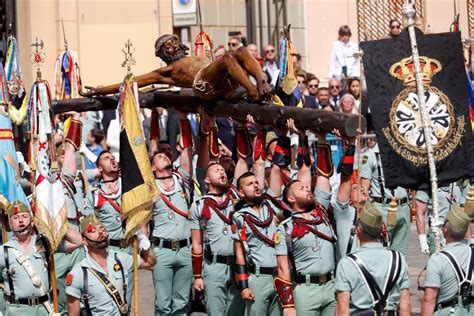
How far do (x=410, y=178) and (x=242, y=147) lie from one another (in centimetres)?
255

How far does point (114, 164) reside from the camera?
16.8 meters

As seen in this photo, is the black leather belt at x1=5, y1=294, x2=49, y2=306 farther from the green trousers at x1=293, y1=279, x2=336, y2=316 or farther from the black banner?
the black banner

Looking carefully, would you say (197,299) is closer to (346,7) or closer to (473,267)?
(473,267)

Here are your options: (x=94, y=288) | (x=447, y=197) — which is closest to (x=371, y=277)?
(x=94, y=288)

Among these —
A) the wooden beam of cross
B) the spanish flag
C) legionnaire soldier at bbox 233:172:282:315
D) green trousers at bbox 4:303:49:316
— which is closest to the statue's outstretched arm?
the wooden beam of cross

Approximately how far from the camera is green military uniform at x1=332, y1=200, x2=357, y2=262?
48.1 ft

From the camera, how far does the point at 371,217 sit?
12719mm

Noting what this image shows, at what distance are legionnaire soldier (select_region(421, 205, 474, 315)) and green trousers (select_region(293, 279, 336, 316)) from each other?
1.44 metres

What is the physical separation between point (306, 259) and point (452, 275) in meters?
1.75

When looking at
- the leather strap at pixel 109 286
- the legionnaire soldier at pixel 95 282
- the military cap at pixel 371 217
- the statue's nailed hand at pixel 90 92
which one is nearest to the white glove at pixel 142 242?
the legionnaire soldier at pixel 95 282

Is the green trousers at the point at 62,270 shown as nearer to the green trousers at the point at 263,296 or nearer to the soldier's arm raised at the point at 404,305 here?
the green trousers at the point at 263,296

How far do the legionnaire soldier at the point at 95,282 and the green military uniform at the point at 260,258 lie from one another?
1.59 m

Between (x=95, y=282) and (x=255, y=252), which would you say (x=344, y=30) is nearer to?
(x=255, y=252)

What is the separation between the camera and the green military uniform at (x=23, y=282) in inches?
574
